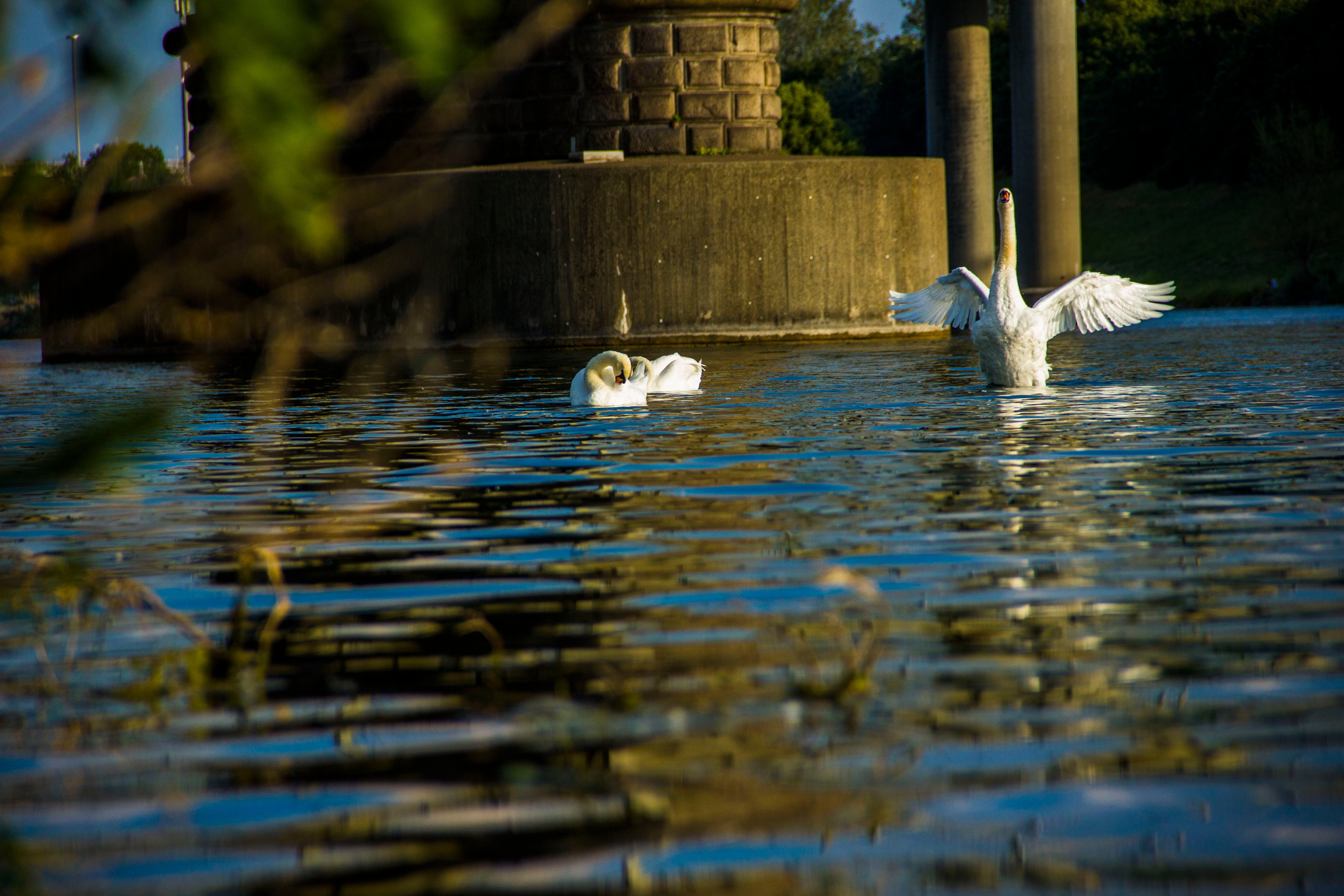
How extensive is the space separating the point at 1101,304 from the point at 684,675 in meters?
11.1

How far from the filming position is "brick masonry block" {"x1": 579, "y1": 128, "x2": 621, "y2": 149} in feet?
81.2

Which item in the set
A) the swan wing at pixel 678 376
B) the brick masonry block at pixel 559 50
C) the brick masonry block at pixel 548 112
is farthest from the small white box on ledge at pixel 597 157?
the swan wing at pixel 678 376

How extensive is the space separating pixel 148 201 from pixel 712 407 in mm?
9427

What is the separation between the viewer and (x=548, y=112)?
992 inches

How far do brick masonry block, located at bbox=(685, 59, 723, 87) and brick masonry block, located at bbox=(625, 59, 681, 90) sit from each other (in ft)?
0.41

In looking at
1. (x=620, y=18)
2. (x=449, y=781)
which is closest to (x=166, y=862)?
(x=449, y=781)

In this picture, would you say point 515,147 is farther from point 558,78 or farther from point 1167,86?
point 1167,86

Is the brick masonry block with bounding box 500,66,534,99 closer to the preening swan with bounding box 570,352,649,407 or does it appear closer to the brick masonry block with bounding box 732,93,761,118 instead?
the brick masonry block with bounding box 732,93,761,118

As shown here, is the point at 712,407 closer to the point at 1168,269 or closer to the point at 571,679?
the point at 571,679

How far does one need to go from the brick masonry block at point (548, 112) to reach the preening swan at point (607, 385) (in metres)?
13.0

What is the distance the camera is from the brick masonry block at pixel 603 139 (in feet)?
81.2

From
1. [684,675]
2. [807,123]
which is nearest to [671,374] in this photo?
[684,675]

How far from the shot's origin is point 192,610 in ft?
15.7

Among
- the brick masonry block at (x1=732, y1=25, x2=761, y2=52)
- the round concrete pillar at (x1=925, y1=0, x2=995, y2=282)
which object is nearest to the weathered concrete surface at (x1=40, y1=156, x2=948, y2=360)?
the brick masonry block at (x1=732, y1=25, x2=761, y2=52)
